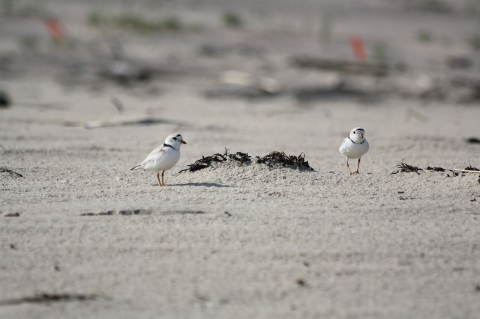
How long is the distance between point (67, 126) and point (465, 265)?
6511 millimetres

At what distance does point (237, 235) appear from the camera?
14.5ft

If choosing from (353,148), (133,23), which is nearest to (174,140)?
(353,148)

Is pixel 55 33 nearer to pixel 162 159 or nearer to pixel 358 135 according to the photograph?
pixel 162 159

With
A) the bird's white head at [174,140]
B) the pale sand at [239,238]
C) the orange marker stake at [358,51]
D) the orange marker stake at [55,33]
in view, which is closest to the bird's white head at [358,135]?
the pale sand at [239,238]

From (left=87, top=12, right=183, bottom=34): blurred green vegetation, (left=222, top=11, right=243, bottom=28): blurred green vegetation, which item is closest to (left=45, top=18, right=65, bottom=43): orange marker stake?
(left=87, top=12, right=183, bottom=34): blurred green vegetation

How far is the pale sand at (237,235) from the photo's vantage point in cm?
358

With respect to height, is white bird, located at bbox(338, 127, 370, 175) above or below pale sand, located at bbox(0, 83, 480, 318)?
above

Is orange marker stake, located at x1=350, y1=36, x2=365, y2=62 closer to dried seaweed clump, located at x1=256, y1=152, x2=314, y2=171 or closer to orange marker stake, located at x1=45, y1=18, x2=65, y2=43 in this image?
orange marker stake, located at x1=45, y1=18, x2=65, y2=43

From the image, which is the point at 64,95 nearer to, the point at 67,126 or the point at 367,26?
the point at 67,126

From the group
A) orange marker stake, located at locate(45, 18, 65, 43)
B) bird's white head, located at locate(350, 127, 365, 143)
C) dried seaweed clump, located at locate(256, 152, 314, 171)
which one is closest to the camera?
dried seaweed clump, located at locate(256, 152, 314, 171)

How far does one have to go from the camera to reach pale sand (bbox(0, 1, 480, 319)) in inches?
141

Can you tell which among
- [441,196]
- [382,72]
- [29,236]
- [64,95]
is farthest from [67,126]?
[382,72]

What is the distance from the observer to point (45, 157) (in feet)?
22.8

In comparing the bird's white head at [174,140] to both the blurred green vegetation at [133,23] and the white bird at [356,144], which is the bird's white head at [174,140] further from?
the blurred green vegetation at [133,23]
